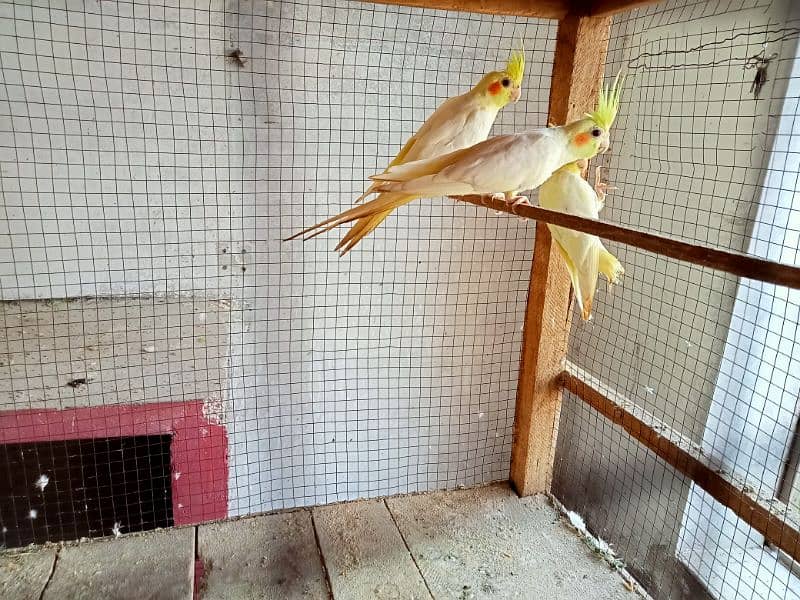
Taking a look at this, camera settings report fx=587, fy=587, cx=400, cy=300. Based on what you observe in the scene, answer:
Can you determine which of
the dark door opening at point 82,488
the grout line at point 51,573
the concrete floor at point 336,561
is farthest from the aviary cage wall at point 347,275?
the grout line at point 51,573

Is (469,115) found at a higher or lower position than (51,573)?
higher

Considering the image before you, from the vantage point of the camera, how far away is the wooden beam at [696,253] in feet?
2.12

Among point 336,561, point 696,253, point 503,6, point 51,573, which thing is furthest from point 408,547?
point 503,6

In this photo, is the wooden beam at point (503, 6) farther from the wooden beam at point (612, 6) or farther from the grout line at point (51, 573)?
the grout line at point (51, 573)

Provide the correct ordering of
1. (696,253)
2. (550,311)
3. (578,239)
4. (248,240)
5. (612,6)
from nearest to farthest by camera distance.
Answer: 1. (696,253)
2. (612,6)
3. (578,239)
4. (550,311)
5. (248,240)

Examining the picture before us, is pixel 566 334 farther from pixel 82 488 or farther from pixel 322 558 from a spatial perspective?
pixel 82 488

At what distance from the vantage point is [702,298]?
1458mm

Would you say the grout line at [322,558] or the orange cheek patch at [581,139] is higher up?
the orange cheek patch at [581,139]

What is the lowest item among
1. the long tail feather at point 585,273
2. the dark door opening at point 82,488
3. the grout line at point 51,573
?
the dark door opening at point 82,488

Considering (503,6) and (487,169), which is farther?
(503,6)

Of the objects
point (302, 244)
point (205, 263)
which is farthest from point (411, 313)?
point (205, 263)

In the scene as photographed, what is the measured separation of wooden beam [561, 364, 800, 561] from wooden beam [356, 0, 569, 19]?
800 mm

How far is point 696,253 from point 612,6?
0.64 m

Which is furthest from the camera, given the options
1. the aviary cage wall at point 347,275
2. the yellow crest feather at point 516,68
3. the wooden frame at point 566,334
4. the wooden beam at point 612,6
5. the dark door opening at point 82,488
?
the dark door opening at point 82,488
